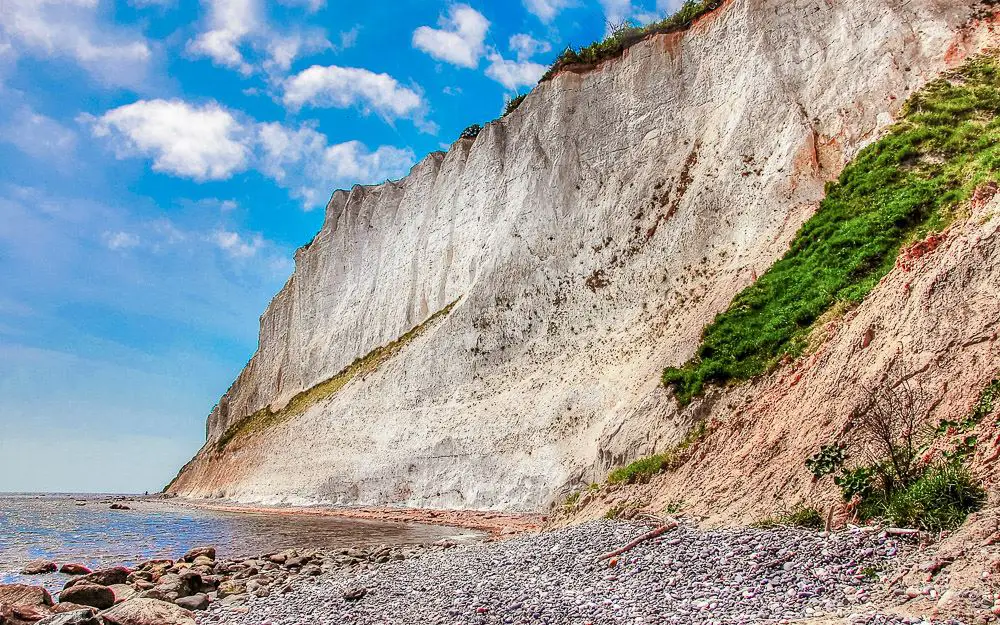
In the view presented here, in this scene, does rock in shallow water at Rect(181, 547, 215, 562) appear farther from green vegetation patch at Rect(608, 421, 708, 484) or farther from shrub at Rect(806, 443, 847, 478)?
shrub at Rect(806, 443, 847, 478)

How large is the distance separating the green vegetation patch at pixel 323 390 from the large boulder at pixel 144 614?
2406cm

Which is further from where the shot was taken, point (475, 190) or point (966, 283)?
point (475, 190)

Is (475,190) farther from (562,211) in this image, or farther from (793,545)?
(793,545)

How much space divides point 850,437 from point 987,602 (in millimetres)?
4414

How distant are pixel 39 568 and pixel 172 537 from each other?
732cm

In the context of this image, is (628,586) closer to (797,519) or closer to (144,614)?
(797,519)

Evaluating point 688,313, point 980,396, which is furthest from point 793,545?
point 688,313

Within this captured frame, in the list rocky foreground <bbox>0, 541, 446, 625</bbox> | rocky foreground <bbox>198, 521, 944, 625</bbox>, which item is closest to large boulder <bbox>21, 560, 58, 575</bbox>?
rocky foreground <bbox>0, 541, 446, 625</bbox>

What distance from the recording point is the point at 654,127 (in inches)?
1117

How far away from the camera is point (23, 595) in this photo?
358 inches

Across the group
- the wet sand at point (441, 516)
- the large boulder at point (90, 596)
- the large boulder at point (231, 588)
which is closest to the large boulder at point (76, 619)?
the large boulder at point (90, 596)

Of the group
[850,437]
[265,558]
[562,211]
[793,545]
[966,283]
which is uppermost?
[562,211]

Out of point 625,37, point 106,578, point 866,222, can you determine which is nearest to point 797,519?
point 106,578

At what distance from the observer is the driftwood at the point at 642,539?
8555mm
